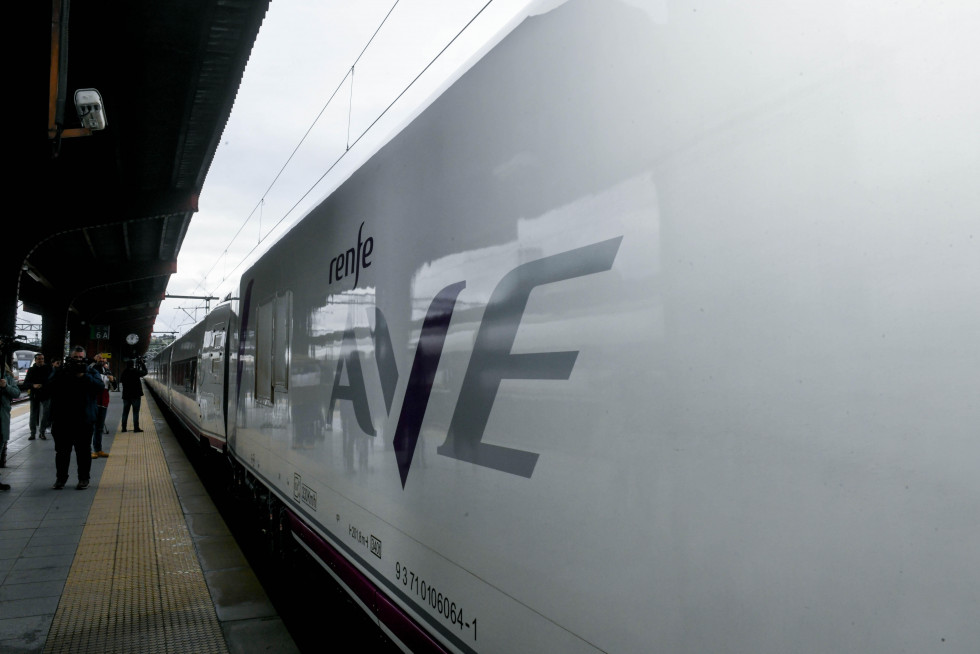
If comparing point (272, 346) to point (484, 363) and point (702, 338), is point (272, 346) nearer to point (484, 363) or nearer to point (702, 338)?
point (484, 363)

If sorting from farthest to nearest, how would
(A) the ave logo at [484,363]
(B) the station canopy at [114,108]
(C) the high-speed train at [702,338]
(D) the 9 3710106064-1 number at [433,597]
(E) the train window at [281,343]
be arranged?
(B) the station canopy at [114,108]
(E) the train window at [281,343]
(D) the 9 3710106064-1 number at [433,597]
(A) the ave logo at [484,363]
(C) the high-speed train at [702,338]

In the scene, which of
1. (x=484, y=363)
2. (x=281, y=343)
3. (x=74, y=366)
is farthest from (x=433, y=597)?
(x=74, y=366)

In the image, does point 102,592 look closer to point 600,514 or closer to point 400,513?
point 400,513

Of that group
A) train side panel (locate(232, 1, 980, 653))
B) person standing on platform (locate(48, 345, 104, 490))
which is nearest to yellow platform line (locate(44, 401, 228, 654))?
person standing on platform (locate(48, 345, 104, 490))

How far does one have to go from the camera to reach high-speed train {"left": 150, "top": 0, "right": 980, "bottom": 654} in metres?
1.10

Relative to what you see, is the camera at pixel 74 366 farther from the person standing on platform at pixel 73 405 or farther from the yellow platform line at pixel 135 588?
the yellow platform line at pixel 135 588

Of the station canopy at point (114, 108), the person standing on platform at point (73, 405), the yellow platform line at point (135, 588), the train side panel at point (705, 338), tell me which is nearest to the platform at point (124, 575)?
the yellow platform line at point (135, 588)

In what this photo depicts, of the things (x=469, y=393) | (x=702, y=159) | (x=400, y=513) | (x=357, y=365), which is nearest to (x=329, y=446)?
(x=357, y=365)

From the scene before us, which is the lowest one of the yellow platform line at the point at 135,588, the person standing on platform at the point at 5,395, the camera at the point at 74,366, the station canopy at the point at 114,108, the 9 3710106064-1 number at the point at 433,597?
the yellow platform line at the point at 135,588

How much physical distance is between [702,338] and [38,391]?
605 inches

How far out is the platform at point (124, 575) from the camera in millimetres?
4418

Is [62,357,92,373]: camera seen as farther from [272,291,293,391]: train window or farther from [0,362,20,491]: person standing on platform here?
[272,291,293,391]: train window

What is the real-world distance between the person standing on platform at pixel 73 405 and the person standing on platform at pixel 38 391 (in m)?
2.97

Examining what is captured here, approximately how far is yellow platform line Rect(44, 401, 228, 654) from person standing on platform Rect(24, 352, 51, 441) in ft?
14.7
